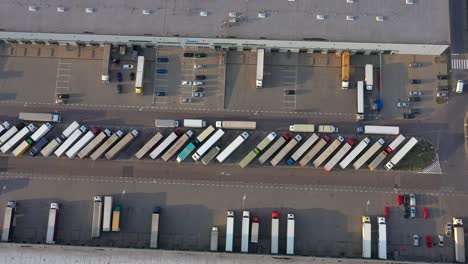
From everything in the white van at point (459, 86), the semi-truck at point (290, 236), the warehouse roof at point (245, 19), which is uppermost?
the warehouse roof at point (245, 19)

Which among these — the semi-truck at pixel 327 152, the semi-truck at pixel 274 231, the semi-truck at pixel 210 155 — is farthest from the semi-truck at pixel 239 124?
the semi-truck at pixel 274 231

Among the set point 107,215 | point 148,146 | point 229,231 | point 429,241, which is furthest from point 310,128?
point 107,215

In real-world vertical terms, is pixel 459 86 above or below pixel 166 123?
above

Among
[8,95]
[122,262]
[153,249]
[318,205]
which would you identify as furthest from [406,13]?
[8,95]

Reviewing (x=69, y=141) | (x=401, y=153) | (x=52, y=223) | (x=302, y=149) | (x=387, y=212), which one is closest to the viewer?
(x=387, y=212)

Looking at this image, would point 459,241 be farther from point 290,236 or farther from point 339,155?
point 290,236

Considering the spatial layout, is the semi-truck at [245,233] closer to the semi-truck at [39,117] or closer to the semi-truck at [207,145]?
the semi-truck at [207,145]

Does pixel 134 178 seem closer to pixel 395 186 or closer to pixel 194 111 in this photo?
pixel 194 111
